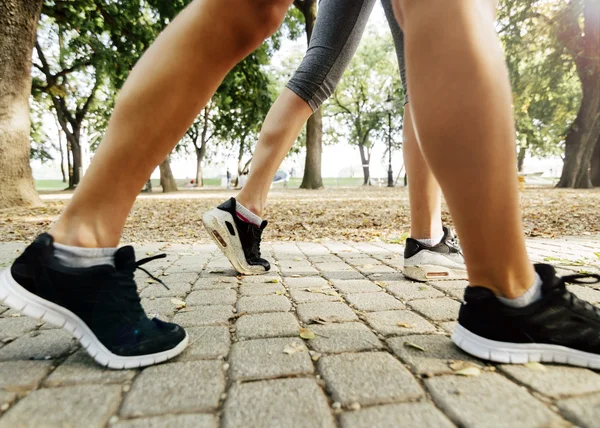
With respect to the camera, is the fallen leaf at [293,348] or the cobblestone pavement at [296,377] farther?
the fallen leaf at [293,348]

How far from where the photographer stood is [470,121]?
3.92ft

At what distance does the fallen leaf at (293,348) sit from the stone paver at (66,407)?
1.61ft

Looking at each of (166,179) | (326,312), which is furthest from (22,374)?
(166,179)

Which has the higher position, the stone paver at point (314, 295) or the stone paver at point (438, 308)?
the stone paver at point (438, 308)

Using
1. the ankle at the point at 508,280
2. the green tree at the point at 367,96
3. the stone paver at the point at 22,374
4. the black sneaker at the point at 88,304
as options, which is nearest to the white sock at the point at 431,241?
the ankle at the point at 508,280

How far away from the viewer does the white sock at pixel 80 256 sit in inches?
50.0

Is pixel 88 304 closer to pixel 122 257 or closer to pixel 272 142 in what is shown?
pixel 122 257

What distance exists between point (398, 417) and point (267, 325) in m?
0.77

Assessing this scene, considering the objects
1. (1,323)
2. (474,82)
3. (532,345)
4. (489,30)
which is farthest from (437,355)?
(1,323)

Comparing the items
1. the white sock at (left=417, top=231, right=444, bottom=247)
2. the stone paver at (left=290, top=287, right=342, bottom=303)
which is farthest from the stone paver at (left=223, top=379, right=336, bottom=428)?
the white sock at (left=417, top=231, right=444, bottom=247)

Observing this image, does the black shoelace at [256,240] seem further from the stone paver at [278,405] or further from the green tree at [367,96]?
the green tree at [367,96]

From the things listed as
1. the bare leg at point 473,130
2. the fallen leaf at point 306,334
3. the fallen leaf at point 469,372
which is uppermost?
the bare leg at point 473,130

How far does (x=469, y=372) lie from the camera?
120 cm

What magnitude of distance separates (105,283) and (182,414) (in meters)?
0.48
